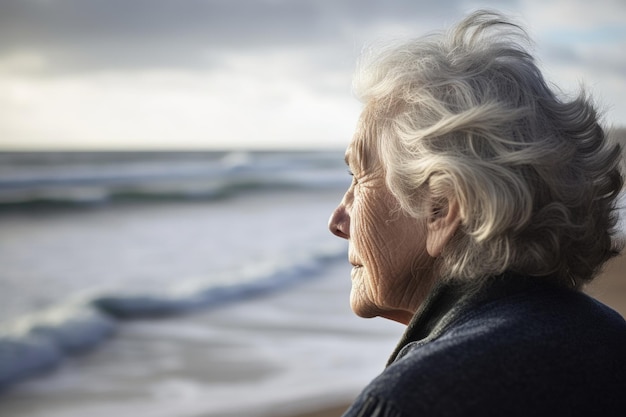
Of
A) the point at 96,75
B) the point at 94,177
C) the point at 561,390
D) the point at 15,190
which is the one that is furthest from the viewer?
the point at 96,75

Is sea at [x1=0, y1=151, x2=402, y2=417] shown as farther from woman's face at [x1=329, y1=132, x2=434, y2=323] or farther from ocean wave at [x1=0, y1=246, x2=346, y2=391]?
woman's face at [x1=329, y1=132, x2=434, y2=323]

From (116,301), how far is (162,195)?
26.2ft

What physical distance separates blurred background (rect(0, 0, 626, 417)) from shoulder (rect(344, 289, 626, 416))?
0.45 meters

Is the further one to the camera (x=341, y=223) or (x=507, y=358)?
(x=341, y=223)

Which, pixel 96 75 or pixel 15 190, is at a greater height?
pixel 96 75

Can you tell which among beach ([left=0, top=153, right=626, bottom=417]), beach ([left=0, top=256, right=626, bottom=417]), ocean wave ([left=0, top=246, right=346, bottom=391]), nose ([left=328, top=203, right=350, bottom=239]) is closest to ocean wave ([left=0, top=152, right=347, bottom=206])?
beach ([left=0, top=153, right=626, bottom=417])

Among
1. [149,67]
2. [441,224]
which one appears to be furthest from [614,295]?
[149,67]

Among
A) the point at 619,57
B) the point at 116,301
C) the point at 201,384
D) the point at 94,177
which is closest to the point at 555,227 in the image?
the point at 201,384

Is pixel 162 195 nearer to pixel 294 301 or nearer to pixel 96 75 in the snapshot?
pixel 96 75

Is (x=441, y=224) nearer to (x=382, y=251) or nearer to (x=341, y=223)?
(x=382, y=251)

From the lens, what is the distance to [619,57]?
5.24 meters

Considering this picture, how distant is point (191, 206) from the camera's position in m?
12.7

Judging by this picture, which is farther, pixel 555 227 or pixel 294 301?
pixel 294 301

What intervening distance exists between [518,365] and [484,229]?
0.26 m
